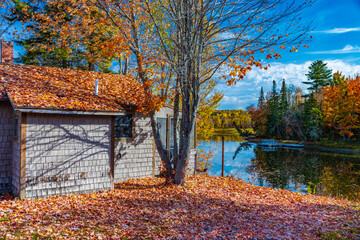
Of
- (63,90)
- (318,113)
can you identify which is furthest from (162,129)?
(318,113)

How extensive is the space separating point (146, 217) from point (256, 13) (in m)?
6.98

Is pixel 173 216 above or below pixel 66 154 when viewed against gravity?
below

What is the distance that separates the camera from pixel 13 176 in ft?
24.5

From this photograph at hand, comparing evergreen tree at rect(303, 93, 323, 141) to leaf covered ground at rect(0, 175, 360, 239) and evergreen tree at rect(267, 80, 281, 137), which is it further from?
leaf covered ground at rect(0, 175, 360, 239)

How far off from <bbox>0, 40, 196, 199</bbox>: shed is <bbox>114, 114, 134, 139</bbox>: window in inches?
1.6

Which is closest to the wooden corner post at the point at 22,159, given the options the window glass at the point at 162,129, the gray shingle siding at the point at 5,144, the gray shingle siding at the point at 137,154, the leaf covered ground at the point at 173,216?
the leaf covered ground at the point at 173,216

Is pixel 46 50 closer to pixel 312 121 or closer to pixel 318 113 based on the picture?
pixel 312 121

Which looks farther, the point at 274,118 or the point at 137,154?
the point at 274,118

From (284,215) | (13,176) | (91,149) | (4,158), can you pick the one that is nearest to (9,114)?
(4,158)

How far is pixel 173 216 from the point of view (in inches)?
241

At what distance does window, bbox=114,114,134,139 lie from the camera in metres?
9.55

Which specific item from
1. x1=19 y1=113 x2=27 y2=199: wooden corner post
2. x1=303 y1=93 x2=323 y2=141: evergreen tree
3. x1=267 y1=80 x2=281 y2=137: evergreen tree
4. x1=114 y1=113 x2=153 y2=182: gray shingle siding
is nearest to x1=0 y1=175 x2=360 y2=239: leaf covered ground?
x1=19 y1=113 x2=27 y2=199: wooden corner post

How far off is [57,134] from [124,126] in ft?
8.97

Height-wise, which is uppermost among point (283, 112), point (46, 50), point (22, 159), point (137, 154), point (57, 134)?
point (46, 50)
